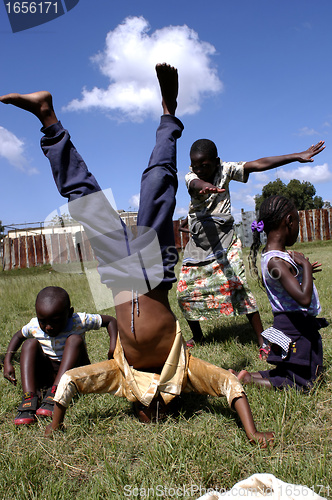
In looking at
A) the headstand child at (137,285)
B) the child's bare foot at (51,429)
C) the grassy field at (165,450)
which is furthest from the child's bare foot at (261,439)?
the child's bare foot at (51,429)

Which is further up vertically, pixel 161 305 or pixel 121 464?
pixel 161 305

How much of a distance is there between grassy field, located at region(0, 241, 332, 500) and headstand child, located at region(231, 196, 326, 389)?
152 millimetres

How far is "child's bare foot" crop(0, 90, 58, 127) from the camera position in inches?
89.7

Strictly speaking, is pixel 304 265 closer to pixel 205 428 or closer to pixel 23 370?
pixel 205 428

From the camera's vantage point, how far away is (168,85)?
234 cm

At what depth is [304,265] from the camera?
2.52m

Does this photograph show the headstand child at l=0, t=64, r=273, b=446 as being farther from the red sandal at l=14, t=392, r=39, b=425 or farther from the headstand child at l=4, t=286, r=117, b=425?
the headstand child at l=4, t=286, r=117, b=425

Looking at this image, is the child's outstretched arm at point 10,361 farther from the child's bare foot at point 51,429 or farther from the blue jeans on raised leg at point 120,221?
the blue jeans on raised leg at point 120,221

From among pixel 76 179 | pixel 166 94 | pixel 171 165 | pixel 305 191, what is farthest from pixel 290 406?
pixel 305 191

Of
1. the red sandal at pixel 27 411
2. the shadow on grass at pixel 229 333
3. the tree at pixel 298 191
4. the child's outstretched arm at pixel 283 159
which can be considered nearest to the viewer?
the red sandal at pixel 27 411

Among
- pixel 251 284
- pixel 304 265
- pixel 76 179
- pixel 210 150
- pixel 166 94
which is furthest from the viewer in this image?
pixel 251 284

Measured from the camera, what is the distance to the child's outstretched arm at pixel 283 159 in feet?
10.5

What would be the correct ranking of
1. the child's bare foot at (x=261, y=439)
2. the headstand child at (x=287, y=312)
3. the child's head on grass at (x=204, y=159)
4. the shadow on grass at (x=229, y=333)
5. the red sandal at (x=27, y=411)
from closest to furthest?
the child's bare foot at (x=261, y=439), the red sandal at (x=27, y=411), the headstand child at (x=287, y=312), the child's head on grass at (x=204, y=159), the shadow on grass at (x=229, y=333)

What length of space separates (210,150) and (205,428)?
2.54 m
